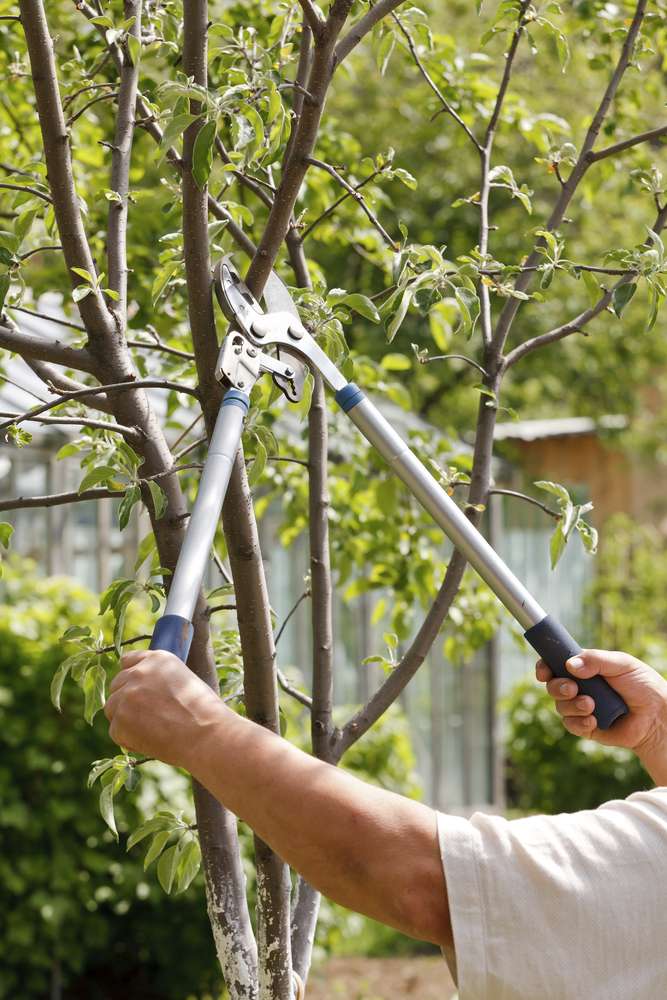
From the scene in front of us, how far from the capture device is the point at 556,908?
1.13 meters

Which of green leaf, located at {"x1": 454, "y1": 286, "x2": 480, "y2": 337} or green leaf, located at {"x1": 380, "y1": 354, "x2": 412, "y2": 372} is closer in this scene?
green leaf, located at {"x1": 454, "y1": 286, "x2": 480, "y2": 337}

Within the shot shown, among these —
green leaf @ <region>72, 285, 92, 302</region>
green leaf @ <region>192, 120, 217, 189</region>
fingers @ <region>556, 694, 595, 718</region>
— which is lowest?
fingers @ <region>556, 694, 595, 718</region>

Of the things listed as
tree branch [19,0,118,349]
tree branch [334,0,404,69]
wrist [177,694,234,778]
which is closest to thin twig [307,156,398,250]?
tree branch [334,0,404,69]

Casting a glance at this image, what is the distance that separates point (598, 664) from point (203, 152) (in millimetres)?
782

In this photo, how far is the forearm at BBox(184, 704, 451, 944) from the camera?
1095mm

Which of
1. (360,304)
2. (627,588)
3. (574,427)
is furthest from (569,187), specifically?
(574,427)

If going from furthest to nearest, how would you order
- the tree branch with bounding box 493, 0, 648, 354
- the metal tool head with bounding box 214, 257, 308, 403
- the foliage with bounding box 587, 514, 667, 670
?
the foliage with bounding box 587, 514, 667, 670 → the tree branch with bounding box 493, 0, 648, 354 → the metal tool head with bounding box 214, 257, 308, 403

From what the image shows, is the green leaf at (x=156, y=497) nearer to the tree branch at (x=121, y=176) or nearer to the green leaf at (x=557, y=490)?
the tree branch at (x=121, y=176)

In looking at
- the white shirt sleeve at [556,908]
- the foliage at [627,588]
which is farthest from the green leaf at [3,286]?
the foliage at [627,588]

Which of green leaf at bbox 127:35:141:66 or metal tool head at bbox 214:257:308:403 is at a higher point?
green leaf at bbox 127:35:141:66

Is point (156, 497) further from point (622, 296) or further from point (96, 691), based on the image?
point (622, 296)

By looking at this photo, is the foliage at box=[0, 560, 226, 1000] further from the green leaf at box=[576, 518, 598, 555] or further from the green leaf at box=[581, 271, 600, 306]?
the green leaf at box=[581, 271, 600, 306]

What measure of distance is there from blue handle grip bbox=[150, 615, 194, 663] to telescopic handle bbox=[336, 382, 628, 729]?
1.32 ft

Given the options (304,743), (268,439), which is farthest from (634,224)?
(268,439)
